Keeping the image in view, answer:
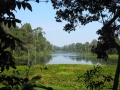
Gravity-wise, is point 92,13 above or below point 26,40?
below

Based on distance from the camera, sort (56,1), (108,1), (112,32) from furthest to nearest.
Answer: (112,32) → (56,1) → (108,1)

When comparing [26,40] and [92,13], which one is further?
[26,40]

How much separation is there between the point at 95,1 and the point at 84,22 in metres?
0.87

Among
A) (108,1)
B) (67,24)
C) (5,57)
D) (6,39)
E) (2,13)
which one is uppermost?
(108,1)

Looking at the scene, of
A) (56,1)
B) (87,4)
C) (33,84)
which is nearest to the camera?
(33,84)

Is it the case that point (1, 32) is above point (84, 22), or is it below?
below

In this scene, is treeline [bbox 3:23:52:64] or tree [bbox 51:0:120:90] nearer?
tree [bbox 51:0:120:90]

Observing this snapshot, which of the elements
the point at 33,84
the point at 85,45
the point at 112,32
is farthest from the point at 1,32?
the point at 85,45

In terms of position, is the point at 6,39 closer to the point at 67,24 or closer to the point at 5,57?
the point at 5,57

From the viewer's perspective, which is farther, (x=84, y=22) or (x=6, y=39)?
(x=84, y=22)

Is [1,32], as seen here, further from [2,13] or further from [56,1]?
[56,1]

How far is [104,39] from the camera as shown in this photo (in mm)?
4328

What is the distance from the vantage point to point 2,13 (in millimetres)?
1271

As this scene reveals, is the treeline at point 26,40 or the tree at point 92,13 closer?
the tree at point 92,13
